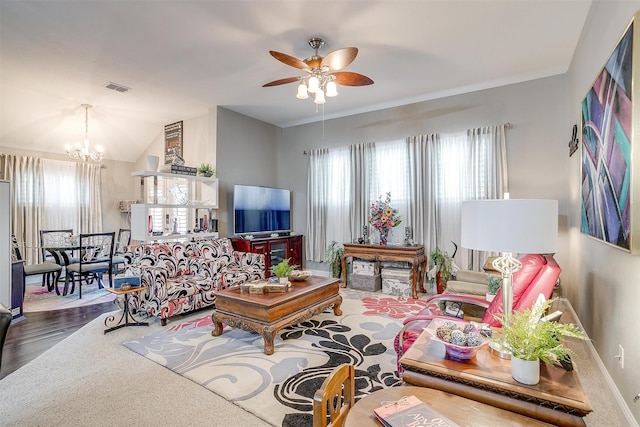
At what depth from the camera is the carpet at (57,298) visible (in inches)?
169

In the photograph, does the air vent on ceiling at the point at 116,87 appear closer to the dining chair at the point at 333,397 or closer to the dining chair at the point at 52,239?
the dining chair at the point at 52,239

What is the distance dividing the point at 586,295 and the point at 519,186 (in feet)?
6.08

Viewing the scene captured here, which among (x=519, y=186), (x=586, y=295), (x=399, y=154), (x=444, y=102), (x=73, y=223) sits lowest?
(x=586, y=295)

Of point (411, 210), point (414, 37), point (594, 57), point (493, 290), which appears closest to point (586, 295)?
point (493, 290)

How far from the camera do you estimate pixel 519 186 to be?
4.37m

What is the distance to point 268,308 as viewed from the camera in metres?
2.85

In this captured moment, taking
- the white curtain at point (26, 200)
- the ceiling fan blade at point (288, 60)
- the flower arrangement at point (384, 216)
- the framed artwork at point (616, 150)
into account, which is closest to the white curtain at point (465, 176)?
the flower arrangement at point (384, 216)

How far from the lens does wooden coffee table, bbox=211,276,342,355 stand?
2.86m

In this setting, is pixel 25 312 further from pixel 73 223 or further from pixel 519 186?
pixel 519 186

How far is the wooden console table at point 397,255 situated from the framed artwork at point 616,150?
2.30 metres

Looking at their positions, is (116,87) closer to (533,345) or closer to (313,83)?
(313,83)

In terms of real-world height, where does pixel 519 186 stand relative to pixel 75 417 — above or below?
above

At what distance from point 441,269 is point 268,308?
2.85m

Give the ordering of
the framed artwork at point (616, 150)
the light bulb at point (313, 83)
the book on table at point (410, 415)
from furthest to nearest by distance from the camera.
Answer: the light bulb at point (313, 83) → the framed artwork at point (616, 150) → the book on table at point (410, 415)
